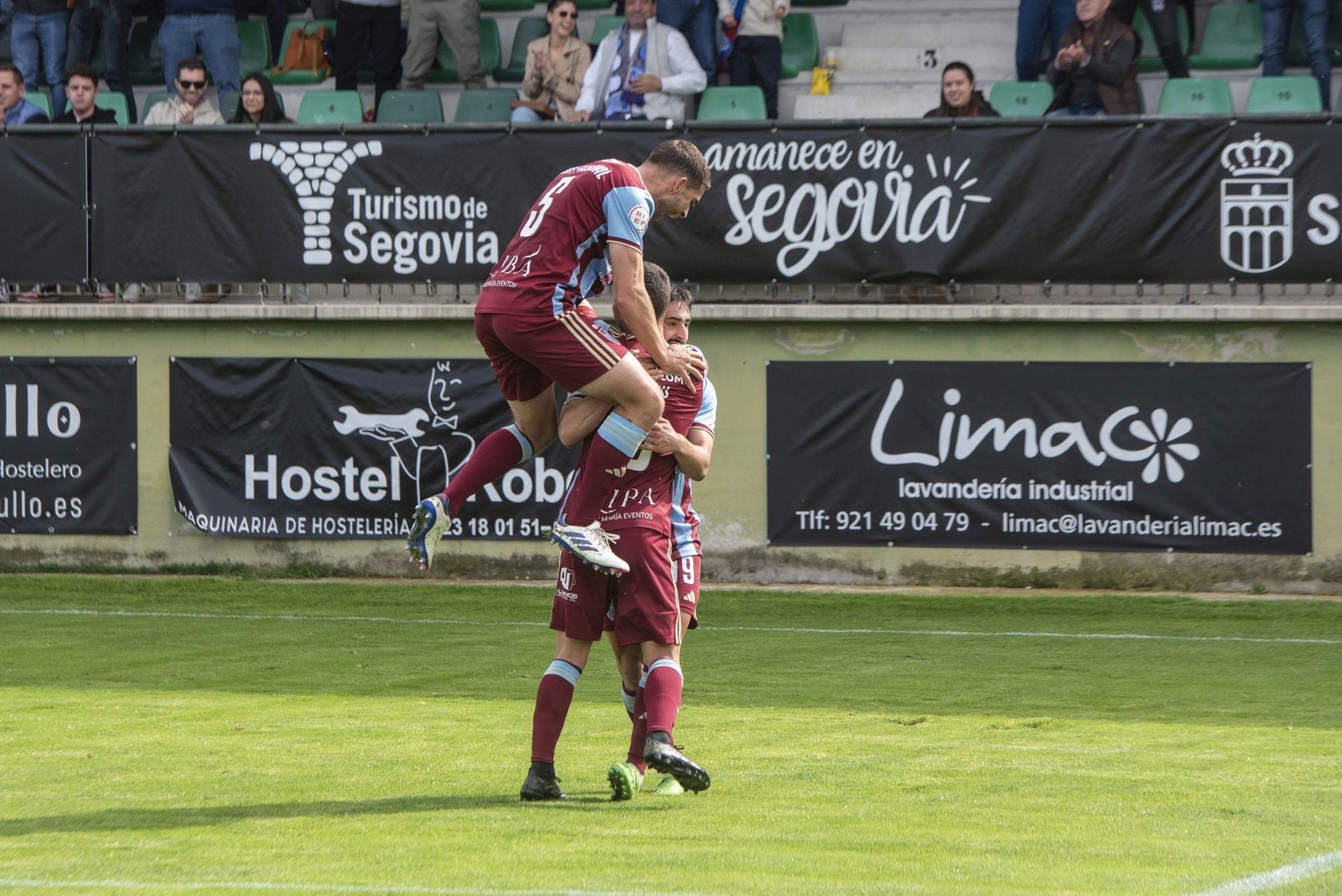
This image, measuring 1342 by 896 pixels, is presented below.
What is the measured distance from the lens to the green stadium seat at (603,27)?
17094mm

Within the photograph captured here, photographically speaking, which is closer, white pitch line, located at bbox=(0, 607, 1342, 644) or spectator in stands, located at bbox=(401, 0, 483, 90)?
white pitch line, located at bbox=(0, 607, 1342, 644)

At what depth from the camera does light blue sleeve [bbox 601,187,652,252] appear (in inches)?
241

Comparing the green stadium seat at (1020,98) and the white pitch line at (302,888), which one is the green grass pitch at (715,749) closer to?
the white pitch line at (302,888)

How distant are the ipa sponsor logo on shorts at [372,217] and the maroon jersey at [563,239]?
7878 mm

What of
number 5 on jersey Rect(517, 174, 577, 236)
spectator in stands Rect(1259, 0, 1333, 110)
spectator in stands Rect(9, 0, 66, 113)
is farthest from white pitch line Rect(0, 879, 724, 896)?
spectator in stands Rect(9, 0, 66, 113)

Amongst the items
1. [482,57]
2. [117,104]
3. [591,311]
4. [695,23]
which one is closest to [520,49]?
[482,57]

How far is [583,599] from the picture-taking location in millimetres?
6094

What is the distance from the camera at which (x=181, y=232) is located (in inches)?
575

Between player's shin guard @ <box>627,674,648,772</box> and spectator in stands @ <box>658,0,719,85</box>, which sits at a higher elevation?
spectator in stands @ <box>658,0,719,85</box>

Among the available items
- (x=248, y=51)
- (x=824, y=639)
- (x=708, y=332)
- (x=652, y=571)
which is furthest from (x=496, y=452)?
(x=248, y=51)

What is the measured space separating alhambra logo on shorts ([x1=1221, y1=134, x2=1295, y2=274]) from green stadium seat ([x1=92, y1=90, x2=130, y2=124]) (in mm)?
10487

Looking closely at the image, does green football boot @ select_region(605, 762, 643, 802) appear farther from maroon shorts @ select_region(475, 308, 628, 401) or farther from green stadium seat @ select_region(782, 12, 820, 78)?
green stadium seat @ select_region(782, 12, 820, 78)

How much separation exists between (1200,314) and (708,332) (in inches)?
152

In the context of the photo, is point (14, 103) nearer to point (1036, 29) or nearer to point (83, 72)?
point (83, 72)
